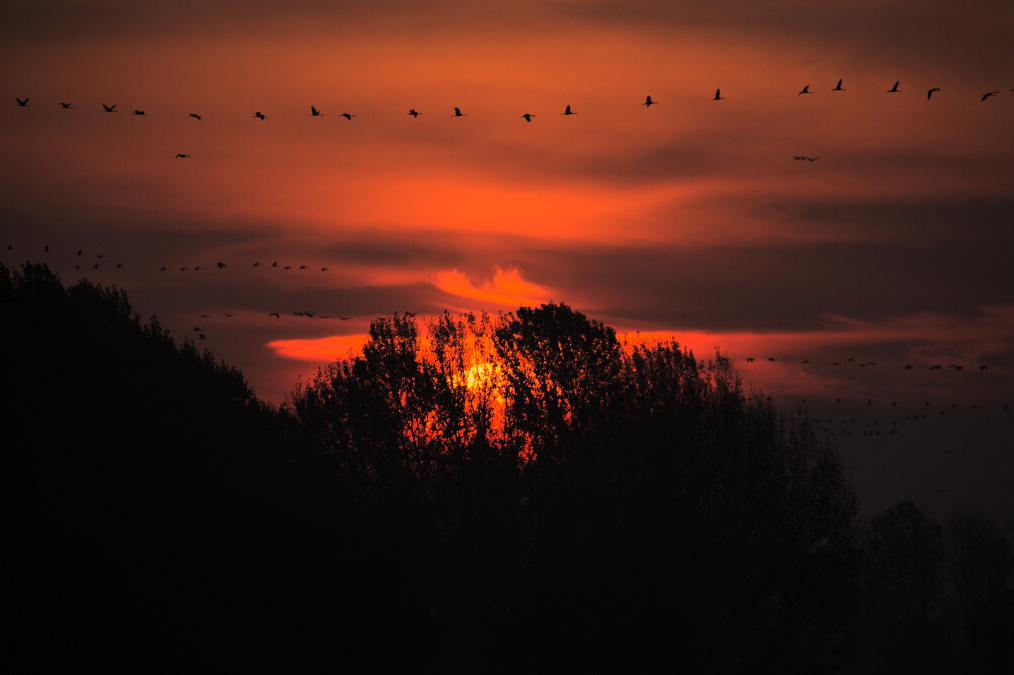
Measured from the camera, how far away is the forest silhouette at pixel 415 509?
2636 centimetres

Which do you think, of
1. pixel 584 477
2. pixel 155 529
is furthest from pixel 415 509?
pixel 155 529

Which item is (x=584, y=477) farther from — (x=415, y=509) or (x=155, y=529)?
(x=155, y=529)

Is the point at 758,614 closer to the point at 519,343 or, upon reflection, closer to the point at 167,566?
the point at 519,343

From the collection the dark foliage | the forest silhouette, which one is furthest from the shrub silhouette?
the dark foliage

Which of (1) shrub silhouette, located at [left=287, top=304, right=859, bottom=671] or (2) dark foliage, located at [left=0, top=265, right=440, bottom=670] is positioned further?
(1) shrub silhouette, located at [left=287, top=304, right=859, bottom=671]

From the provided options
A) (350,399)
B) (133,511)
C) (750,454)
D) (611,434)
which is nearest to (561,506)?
(611,434)

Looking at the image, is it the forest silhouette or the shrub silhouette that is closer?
the forest silhouette

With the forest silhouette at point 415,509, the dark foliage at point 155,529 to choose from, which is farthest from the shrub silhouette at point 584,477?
the dark foliage at point 155,529

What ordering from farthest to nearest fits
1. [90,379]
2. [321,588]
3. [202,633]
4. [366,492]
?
1. [366,492]
2. [90,379]
3. [321,588]
4. [202,633]

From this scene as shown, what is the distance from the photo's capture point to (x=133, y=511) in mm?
29125

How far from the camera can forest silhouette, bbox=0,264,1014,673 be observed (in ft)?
86.5

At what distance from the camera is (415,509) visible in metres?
42.5

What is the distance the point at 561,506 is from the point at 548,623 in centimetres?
1336

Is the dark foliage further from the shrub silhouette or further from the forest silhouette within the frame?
the shrub silhouette
